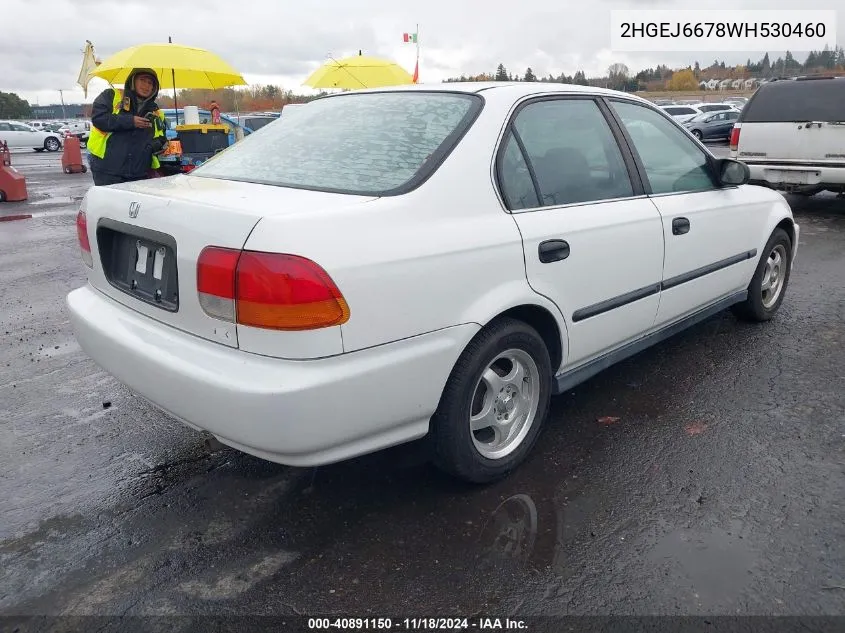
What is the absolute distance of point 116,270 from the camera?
290 cm

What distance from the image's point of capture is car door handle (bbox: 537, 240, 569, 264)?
286cm

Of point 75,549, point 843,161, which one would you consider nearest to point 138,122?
point 75,549

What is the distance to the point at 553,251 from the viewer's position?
9.54 feet

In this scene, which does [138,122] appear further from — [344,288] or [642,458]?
[642,458]

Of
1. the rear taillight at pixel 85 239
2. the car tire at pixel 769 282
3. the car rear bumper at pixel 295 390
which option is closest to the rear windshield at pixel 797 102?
the car tire at pixel 769 282

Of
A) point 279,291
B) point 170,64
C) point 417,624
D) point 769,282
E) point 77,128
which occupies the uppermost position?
point 77,128

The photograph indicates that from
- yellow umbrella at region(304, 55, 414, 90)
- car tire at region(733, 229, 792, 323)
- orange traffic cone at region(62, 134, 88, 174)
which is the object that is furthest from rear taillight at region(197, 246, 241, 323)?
orange traffic cone at region(62, 134, 88, 174)

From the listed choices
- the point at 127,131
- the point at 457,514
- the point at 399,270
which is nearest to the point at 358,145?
the point at 399,270

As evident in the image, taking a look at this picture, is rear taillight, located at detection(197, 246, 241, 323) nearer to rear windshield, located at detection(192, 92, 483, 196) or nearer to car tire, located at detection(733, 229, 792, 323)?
rear windshield, located at detection(192, 92, 483, 196)

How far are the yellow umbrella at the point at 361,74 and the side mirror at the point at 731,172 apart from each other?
9.17 meters

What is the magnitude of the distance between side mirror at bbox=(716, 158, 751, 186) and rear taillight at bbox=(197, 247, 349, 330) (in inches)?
114

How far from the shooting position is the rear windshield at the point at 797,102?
913 cm

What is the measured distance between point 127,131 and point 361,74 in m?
7.60

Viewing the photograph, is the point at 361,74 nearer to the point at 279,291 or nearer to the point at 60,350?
the point at 60,350
